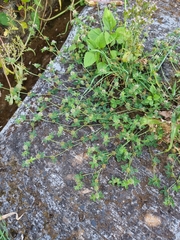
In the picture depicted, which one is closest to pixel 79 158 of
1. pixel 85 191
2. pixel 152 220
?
pixel 85 191

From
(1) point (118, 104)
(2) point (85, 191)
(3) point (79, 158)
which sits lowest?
(2) point (85, 191)

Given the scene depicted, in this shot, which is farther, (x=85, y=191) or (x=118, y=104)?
(x=118, y=104)

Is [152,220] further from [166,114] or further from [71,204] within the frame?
[166,114]

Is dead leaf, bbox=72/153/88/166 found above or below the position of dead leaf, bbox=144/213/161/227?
above

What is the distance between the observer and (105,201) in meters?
1.64

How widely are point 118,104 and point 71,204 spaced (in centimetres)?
67

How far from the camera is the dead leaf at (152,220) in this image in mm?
1571

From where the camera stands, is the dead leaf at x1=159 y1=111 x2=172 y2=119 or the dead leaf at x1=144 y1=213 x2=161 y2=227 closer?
the dead leaf at x1=144 y1=213 x2=161 y2=227

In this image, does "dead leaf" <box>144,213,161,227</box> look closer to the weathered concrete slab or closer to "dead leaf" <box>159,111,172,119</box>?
the weathered concrete slab

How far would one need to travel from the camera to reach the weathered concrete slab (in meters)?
1.58

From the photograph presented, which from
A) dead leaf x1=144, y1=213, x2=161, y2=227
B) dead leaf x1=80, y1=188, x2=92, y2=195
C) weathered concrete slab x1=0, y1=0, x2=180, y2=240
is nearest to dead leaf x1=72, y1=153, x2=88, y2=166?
weathered concrete slab x1=0, y1=0, x2=180, y2=240

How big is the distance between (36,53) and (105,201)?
1.48m

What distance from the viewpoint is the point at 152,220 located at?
158 centimetres

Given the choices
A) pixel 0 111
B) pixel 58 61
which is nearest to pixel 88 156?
pixel 58 61
